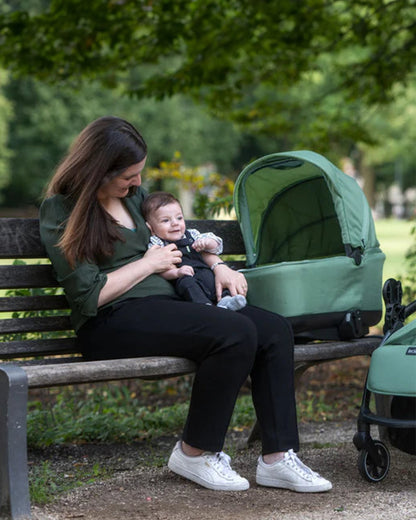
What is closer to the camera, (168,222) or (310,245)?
(168,222)

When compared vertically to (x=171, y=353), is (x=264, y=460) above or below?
below

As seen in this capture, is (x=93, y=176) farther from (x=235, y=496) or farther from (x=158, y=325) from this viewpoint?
(x=235, y=496)

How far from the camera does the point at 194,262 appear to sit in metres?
3.86

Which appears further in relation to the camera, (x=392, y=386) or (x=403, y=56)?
(x=403, y=56)

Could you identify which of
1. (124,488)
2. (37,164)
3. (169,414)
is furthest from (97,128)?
(37,164)

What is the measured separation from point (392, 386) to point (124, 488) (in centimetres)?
118

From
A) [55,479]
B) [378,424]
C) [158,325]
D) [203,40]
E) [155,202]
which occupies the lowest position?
[55,479]

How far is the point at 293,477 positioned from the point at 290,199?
1634 mm

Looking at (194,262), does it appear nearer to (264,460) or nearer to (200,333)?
(200,333)

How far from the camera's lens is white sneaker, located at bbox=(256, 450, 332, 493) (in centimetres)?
343

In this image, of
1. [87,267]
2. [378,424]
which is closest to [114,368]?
[87,267]

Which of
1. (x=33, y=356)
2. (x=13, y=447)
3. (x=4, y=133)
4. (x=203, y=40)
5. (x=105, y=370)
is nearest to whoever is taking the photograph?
(x=13, y=447)

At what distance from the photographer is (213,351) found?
11.1 ft

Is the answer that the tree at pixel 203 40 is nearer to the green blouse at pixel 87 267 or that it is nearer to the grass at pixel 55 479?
the green blouse at pixel 87 267
